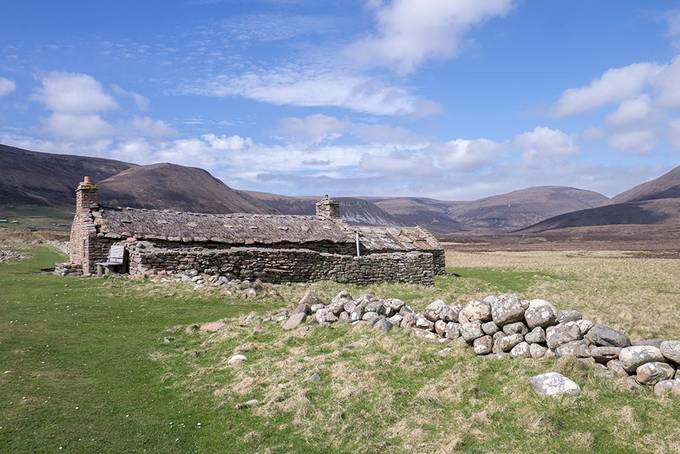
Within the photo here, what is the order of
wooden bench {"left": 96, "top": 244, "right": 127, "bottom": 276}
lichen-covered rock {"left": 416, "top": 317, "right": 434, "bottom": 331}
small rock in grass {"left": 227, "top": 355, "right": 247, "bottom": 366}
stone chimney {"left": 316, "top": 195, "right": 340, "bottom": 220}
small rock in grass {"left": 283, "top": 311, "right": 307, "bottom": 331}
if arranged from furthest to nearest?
stone chimney {"left": 316, "top": 195, "right": 340, "bottom": 220} → wooden bench {"left": 96, "top": 244, "right": 127, "bottom": 276} → small rock in grass {"left": 283, "top": 311, "right": 307, "bottom": 331} → lichen-covered rock {"left": 416, "top": 317, "right": 434, "bottom": 331} → small rock in grass {"left": 227, "top": 355, "right": 247, "bottom": 366}

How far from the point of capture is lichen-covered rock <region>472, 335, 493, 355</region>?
10242 mm

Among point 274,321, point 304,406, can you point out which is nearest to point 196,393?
point 304,406

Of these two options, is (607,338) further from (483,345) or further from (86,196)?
(86,196)

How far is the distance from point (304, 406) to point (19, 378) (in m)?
5.54

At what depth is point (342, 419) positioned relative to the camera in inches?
317

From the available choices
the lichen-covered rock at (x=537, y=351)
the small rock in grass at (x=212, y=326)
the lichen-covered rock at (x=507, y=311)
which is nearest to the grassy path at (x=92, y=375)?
the small rock in grass at (x=212, y=326)

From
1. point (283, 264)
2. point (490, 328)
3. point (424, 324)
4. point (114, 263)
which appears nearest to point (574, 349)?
point (490, 328)

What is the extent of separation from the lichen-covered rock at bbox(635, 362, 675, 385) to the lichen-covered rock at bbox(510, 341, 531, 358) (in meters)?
1.93

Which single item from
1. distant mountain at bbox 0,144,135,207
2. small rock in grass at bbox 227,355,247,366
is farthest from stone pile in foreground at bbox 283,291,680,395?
distant mountain at bbox 0,144,135,207

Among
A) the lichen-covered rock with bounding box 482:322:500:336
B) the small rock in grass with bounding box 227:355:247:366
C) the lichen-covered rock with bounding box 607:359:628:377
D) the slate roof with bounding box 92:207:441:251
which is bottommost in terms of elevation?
the small rock in grass with bounding box 227:355:247:366

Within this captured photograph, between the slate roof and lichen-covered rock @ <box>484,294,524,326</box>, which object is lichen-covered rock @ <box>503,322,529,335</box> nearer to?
lichen-covered rock @ <box>484,294,524,326</box>

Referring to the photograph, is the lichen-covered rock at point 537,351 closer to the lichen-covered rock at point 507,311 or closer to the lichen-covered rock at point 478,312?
the lichen-covered rock at point 507,311

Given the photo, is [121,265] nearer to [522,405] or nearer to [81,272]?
[81,272]

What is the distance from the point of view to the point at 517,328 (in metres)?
10.1
